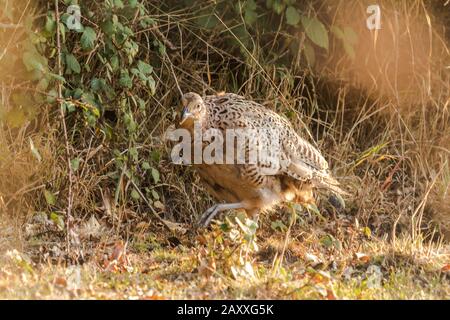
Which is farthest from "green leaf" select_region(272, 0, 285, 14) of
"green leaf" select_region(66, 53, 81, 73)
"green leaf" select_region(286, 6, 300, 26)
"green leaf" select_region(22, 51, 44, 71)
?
"green leaf" select_region(22, 51, 44, 71)

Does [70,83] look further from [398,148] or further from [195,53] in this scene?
[398,148]

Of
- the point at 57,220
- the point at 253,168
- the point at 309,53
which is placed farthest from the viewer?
the point at 309,53

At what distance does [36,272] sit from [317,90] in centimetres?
353

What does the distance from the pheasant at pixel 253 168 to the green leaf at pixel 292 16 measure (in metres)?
0.94

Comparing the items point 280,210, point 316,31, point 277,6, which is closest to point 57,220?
point 280,210

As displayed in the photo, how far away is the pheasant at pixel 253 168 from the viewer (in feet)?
19.7

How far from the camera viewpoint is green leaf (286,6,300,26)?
23.2 ft

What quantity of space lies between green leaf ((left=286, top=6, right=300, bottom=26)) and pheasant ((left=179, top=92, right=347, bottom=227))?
942 mm

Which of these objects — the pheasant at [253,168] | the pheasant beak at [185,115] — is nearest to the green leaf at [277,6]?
the pheasant at [253,168]

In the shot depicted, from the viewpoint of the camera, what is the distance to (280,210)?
709 centimetres

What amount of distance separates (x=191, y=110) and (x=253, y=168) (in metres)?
0.55

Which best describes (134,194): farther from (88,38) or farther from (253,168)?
(88,38)

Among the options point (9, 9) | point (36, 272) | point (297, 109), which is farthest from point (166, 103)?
point (36, 272)

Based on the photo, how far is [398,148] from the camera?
25.5ft
